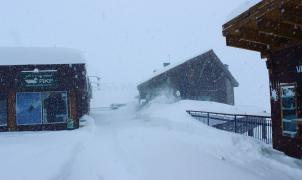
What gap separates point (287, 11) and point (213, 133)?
751 centimetres

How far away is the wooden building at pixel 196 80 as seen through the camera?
3362 centimetres

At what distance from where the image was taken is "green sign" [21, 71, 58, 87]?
2008cm

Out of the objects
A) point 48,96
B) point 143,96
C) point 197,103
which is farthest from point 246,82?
point 48,96

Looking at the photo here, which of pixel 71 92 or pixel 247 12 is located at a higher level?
pixel 247 12

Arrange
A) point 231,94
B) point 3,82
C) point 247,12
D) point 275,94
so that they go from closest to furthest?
1. point 247,12
2. point 275,94
3. point 3,82
4. point 231,94

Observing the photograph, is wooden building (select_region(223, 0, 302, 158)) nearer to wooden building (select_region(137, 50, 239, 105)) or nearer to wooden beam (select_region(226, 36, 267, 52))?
wooden beam (select_region(226, 36, 267, 52))

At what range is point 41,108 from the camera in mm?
20750

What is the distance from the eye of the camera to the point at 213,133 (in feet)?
45.8

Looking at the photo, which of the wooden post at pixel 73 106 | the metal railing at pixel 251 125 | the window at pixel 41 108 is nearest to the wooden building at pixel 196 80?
→ the metal railing at pixel 251 125

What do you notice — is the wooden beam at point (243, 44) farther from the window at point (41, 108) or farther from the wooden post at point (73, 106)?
the window at point (41, 108)

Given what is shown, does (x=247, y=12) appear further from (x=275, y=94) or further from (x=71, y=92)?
(x=71, y=92)

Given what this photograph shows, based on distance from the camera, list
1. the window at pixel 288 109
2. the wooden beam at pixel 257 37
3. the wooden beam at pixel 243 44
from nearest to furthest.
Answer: the wooden beam at pixel 257 37 < the window at pixel 288 109 < the wooden beam at pixel 243 44

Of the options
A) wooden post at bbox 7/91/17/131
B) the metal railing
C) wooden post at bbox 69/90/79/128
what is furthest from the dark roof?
wooden post at bbox 7/91/17/131

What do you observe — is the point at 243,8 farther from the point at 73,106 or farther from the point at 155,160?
the point at 73,106
